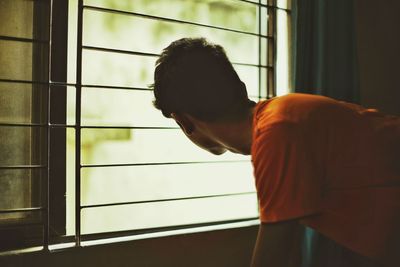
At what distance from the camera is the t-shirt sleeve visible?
2.11 ft

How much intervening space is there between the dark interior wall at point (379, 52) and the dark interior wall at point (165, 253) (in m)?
1.10

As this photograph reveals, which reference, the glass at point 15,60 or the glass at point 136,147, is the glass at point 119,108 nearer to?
the glass at point 136,147

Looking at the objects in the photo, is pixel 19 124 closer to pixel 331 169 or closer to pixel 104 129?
pixel 104 129

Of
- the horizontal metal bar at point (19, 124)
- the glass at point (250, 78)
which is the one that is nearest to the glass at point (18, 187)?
the horizontal metal bar at point (19, 124)

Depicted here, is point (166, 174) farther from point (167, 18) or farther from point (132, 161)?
point (167, 18)

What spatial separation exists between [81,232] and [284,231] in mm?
967

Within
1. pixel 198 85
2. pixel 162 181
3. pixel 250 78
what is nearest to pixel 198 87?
pixel 198 85

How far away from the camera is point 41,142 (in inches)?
52.3

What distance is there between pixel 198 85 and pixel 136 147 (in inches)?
29.7

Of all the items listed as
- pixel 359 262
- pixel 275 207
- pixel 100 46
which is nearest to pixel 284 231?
pixel 275 207

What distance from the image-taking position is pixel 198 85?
818 millimetres

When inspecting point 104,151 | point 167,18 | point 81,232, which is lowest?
point 81,232

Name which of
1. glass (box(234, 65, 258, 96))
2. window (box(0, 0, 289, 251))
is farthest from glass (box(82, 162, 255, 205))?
glass (box(234, 65, 258, 96))

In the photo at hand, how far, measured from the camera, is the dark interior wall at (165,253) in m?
1.27
